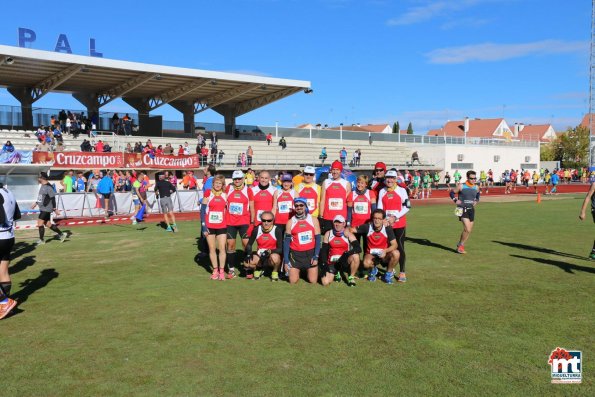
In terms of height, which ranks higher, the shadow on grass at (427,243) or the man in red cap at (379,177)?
the man in red cap at (379,177)

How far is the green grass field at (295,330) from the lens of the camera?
189 inches

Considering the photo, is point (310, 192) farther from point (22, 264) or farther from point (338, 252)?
point (22, 264)

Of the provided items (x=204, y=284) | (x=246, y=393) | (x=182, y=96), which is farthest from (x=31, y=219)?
(x=182, y=96)

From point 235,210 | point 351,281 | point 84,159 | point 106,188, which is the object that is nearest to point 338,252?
point 351,281

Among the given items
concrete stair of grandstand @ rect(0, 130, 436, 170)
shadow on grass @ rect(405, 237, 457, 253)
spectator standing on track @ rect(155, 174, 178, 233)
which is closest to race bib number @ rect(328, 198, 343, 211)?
shadow on grass @ rect(405, 237, 457, 253)

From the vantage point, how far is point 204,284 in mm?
8844

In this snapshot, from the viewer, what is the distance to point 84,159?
26297 millimetres

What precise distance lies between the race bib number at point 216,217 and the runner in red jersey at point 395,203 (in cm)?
→ 292

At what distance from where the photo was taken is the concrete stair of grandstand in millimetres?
29570

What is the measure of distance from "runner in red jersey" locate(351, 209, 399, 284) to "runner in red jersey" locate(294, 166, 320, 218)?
1.08 meters

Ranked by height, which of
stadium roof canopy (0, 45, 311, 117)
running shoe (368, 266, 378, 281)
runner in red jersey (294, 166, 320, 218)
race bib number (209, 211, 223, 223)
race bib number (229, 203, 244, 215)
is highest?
stadium roof canopy (0, 45, 311, 117)

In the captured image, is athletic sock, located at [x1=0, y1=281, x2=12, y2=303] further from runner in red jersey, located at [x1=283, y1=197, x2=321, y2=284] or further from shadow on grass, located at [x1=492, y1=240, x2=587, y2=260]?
shadow on grass, located at [x1=492, y1=240, x2=587, y2=260]

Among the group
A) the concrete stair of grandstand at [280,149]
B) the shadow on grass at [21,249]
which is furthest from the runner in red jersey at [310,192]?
the concrete stair of grandstand at [280,149]

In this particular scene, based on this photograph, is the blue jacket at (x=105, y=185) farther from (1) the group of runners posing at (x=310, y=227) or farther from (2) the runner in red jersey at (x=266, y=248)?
(2) the runner in red jersey at (x=266, y=248)
